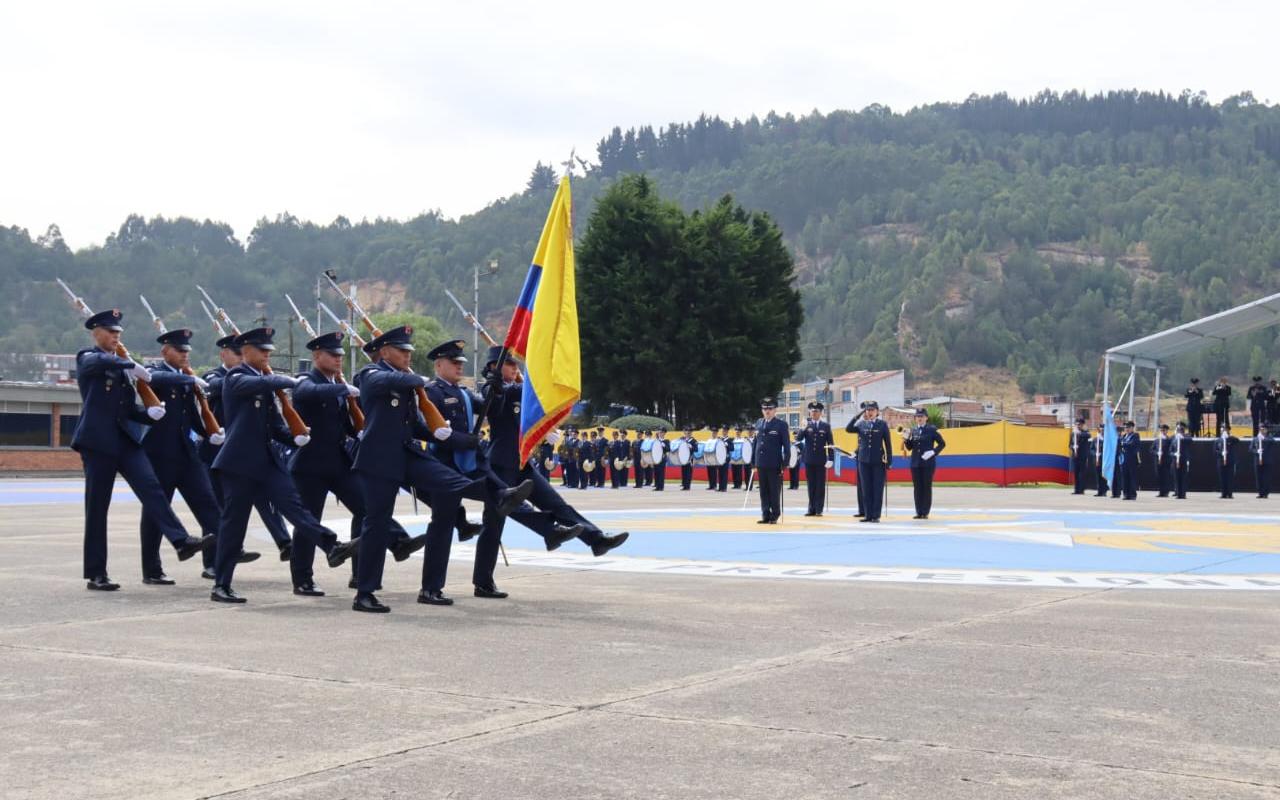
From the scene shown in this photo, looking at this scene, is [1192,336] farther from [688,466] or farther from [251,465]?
[251,465]

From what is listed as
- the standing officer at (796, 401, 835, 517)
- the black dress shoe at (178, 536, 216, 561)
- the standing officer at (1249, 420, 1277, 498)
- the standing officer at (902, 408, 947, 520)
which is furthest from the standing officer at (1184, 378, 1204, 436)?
the black dress shoe at (178, 536, 216, 561)

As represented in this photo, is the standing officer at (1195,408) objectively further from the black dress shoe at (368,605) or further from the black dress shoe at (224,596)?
the black dress shoe at (224,596)

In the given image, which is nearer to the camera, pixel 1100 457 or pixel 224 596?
pixel 224 596

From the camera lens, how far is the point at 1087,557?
14578 mm

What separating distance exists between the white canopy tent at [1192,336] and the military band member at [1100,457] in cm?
86

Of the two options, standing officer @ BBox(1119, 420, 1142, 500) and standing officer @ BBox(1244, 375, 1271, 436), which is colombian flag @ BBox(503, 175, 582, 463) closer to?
standing officer @ BBox(1119, 420, 1142, 500)

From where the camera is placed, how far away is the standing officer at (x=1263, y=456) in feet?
106

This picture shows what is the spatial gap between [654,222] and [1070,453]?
2360 centimetres

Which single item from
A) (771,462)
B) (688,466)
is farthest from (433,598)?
(688,466)

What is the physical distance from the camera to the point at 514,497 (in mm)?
9305

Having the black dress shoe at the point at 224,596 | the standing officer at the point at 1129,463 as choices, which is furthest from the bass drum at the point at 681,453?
the black dress shoe at the point at 224,596

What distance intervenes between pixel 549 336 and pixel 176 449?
3.11 meters

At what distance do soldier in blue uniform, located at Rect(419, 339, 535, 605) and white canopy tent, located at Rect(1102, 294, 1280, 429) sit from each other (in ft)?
81.1

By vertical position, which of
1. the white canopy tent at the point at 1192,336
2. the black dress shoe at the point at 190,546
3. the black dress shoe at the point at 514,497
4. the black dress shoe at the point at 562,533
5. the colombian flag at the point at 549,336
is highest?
the white canopy tent at the point at 1192,336
